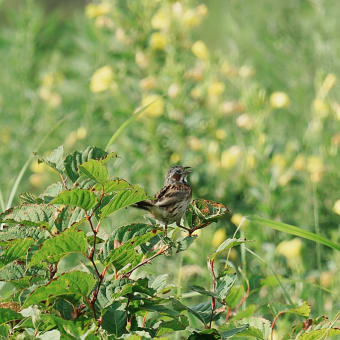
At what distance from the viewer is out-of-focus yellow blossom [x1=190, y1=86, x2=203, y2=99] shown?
181 inches

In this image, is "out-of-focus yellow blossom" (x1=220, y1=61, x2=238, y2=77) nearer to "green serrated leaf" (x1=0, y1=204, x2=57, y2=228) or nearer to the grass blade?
the grass blade

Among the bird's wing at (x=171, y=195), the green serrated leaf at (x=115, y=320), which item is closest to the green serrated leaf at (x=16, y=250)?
the green serrated leaf at (x=115, y=320)

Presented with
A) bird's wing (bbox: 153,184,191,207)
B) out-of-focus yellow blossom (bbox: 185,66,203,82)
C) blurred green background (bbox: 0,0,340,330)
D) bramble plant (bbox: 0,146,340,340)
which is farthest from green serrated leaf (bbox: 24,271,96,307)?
out-of-focus yellow blossom (bbox: 185,66,203,82)

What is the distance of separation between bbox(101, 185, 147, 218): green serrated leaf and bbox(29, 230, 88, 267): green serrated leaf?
0.08 m

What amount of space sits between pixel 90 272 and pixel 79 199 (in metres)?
0.18

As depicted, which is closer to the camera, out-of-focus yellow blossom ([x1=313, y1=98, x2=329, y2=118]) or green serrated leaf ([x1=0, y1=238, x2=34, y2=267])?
green serrated leaf ([x1=0, y1=238, x2=34, y2=267])

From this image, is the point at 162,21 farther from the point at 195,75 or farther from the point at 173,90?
the point at 173,90

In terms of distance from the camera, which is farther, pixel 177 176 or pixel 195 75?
pixel 195 75

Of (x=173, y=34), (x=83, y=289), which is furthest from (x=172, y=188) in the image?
(x=173, y=34)

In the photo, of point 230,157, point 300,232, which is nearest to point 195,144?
point 230,157

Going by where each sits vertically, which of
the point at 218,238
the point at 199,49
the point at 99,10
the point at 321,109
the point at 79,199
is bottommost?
the point at 79,199

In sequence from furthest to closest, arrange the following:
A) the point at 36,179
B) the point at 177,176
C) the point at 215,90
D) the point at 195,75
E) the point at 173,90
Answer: the point at 36,179, the point at 195,75, the point at 215,90, the point at 173,90, the point at 177,176

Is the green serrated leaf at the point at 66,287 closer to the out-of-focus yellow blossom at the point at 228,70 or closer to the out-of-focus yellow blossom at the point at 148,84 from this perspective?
the out-of-focus yellow blossom at the point at 148,84

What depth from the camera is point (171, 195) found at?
2236 millimetres
